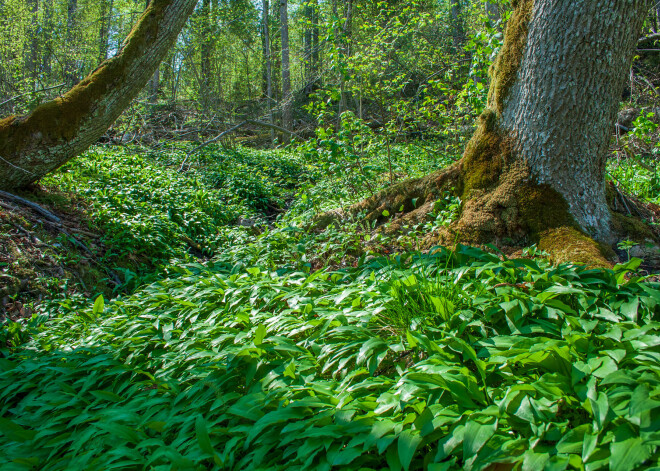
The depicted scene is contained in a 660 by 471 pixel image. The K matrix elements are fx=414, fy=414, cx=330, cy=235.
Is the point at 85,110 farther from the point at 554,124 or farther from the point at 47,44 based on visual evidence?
the point at 47,44

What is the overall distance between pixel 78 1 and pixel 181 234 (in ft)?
62.4

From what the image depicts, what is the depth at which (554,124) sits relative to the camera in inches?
128

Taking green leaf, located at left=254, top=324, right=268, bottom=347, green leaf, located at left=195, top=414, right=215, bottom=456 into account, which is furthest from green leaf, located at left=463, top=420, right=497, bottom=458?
green leaf, located at left=254, top=324, right=268, bottom=347

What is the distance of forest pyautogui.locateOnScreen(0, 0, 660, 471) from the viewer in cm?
160

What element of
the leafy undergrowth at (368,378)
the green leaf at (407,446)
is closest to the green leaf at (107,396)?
the leafy undergrowth at (368,378)

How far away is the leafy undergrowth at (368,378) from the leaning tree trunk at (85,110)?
314 cm

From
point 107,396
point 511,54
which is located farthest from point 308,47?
point 107,396

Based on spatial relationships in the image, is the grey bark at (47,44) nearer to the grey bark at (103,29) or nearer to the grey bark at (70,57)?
the grey bark at (70,57)

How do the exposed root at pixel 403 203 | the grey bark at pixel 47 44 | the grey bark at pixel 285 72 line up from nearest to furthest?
the exposed root at pixel 403 203 < the grey bark at pixel 47 44 < the grey bark at pixel 285 72

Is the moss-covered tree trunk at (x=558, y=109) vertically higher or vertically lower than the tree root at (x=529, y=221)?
higher

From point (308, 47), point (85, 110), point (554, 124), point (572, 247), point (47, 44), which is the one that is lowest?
point (572, 247)

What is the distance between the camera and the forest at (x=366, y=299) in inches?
62.9

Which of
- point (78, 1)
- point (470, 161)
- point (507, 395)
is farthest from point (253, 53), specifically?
point (507, 395)

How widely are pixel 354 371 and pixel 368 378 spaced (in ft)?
0.34
